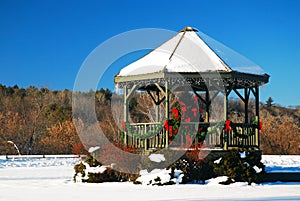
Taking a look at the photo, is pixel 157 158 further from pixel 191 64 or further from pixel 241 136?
pixel 191 64

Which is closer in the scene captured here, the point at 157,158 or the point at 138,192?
the point at 138,192

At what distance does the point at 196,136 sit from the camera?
649 inches

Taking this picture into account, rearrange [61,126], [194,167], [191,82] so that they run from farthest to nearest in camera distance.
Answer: [61,126] → [191,82] → [194,167]

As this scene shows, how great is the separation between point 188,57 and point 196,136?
2.56 metres

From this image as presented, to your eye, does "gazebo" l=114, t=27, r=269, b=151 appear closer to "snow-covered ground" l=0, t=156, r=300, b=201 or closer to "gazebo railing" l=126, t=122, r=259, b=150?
"gazebo railing" l=126, t=122, r=259, b=150

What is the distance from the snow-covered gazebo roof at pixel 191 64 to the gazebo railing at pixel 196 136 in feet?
4.98

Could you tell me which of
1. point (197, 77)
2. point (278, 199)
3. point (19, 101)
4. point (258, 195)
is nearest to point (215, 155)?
point (197, 77)

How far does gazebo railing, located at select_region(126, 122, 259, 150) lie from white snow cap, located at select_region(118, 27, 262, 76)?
69.1 inches

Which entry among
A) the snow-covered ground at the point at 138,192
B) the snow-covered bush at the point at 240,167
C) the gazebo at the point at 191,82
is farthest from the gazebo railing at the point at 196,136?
the snow-covered ground at the point at 138,192

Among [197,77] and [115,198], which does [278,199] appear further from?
[197,77]

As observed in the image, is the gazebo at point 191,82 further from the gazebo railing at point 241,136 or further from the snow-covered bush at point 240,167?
the snow-covered bush at point 240,167

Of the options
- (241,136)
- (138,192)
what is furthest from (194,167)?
(138,192)

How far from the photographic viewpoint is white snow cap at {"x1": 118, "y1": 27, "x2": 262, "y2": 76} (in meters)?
16.4

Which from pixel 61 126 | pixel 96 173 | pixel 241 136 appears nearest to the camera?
pixel 96 173
